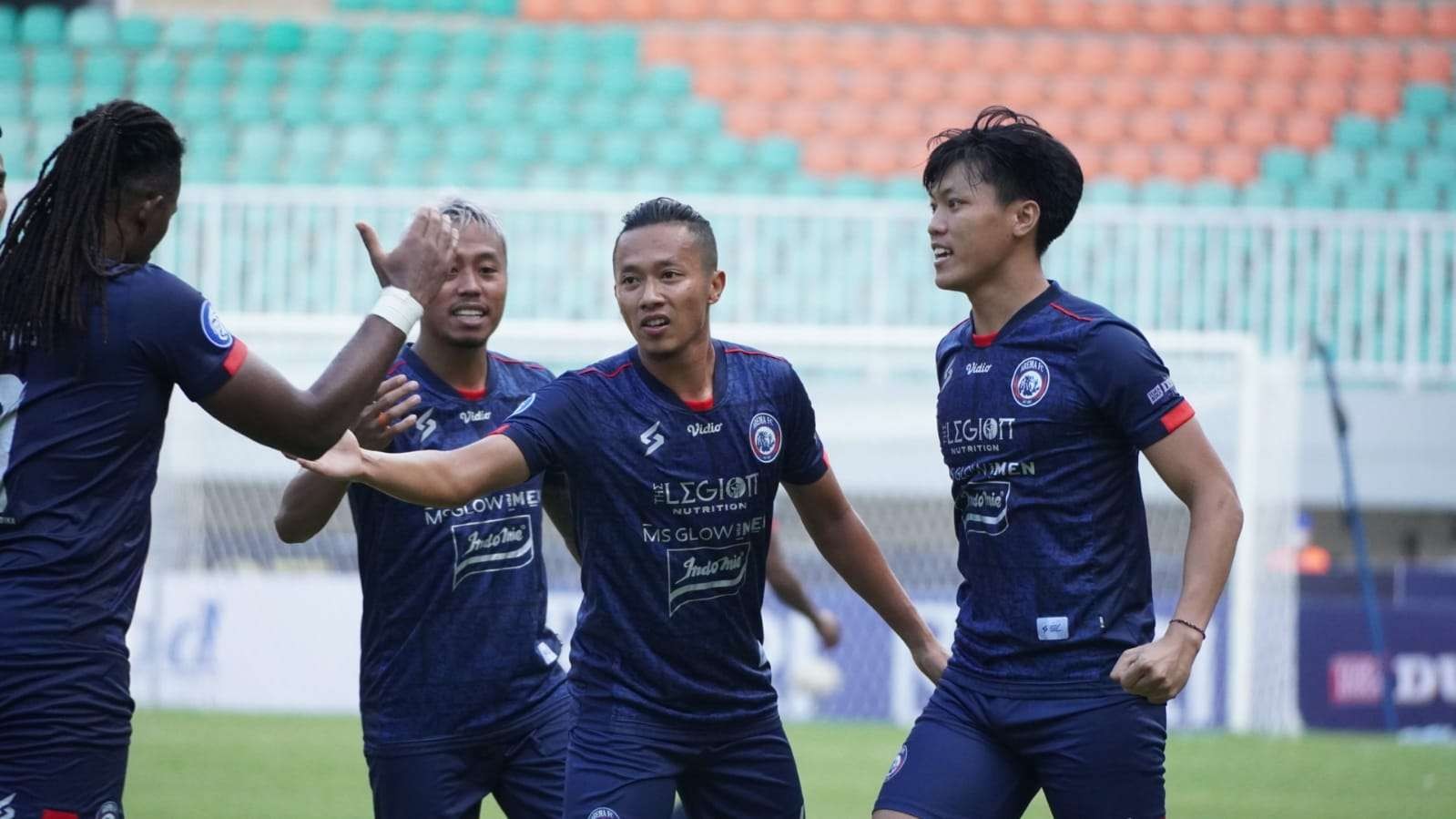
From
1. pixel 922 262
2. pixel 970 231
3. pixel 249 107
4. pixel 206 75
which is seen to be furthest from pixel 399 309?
pixel 206 75

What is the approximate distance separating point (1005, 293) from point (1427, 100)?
49.5 feet

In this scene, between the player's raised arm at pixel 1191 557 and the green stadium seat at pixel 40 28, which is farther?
the green stadium seat at pixel 40 28

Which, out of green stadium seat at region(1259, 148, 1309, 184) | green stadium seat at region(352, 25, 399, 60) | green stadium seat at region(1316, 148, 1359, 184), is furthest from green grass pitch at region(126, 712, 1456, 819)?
green stadium seat at region(352, 25, 399, 60)

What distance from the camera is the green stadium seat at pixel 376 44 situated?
18234 mm

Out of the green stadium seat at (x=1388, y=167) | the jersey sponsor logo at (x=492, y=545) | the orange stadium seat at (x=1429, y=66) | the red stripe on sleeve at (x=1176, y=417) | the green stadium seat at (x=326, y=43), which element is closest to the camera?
the red stripe on sleeve at (x=1176, y=417)

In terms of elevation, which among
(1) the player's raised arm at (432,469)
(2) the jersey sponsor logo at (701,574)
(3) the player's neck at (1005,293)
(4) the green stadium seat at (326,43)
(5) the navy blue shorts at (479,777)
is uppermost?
(4) the green stadium seat at (326,43)

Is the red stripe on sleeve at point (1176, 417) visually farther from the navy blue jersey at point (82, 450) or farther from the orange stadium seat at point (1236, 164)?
the orange stadium seat at point (1236, 164)

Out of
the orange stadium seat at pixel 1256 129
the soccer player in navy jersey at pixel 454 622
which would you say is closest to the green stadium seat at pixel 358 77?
the orange stadium seat at pixel 1256 129

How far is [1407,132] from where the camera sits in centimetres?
1719

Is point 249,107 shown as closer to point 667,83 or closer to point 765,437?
point 667,83

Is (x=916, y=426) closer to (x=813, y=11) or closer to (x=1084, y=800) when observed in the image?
(x=813, y=11)

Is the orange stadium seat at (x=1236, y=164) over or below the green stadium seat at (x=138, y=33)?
below

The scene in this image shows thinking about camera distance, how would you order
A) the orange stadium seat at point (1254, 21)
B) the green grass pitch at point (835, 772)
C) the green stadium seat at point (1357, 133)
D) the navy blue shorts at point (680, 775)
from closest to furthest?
the navy blue shorts at point (680, 775)
the green grass pitch at point (835, 772)
the green stadium seat at point (1357, 133)
the orange stadium seat at point (1254, 21)

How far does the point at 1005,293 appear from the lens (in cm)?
423
